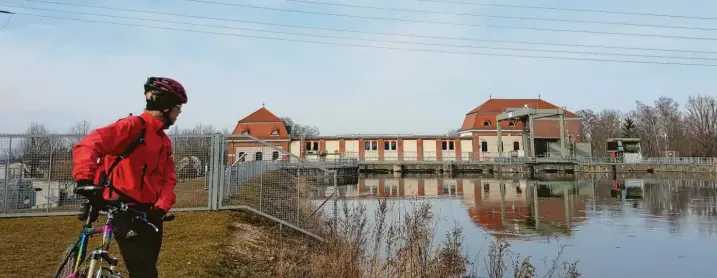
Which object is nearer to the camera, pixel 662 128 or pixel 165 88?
pixel 165 88

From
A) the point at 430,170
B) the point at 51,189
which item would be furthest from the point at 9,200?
the point at 430,170

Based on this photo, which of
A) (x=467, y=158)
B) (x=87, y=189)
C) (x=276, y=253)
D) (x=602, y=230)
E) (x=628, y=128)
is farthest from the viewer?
(x=628, y=128)

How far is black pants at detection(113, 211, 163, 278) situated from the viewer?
2.66 metres

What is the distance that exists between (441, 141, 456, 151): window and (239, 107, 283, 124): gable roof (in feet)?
77.8

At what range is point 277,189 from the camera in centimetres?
935

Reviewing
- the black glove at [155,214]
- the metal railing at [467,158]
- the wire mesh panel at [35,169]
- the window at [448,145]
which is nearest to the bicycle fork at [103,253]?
the black glove at [155,214]

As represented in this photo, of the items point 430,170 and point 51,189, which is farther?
point 430,170

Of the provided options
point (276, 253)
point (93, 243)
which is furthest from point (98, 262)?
point (276, 253)

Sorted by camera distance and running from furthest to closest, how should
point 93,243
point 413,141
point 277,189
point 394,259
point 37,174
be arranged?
point 413,141
point 37,174
point 277,189
point 394,259
point 93,243

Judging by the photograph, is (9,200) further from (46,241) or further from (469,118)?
(469,118)

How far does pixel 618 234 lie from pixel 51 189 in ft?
44.9

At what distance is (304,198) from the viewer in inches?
387

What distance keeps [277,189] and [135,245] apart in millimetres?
6640

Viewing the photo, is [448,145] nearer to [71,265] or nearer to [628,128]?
[628,128]
